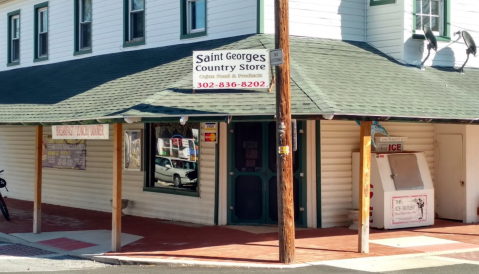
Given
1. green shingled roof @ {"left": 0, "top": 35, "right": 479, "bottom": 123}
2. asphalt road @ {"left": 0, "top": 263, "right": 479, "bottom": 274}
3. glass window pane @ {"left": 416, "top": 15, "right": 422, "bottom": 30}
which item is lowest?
asphalt road @ {"left": 0, "top": 263, "right": 479, "bottom": 274}

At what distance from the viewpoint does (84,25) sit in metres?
18.5

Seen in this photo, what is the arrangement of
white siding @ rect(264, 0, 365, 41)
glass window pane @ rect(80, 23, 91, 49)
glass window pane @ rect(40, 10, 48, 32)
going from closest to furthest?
white siding @ rect(264, 0, 365, 41) → glass window pane @ rect(80, 23, 91, 49) → glass window pane @ rect(40, 10, 48, 32)

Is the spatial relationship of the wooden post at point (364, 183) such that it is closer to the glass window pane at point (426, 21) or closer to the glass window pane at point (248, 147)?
the glass window pane at point (248, 147)

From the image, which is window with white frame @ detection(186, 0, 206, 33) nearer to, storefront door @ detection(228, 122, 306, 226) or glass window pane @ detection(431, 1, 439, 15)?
storefront door @ detection(228, 122, 306, 226)

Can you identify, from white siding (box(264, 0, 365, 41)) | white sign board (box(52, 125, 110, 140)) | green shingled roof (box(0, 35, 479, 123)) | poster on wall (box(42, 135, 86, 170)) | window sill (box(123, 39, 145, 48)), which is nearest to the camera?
green shingled roof (box(0, 35, 479, 123))

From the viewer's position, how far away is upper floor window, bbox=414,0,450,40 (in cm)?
1508

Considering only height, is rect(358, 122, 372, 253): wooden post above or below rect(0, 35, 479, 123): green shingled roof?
below

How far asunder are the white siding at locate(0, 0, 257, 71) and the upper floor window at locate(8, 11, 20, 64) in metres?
0.25

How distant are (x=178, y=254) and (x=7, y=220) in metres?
6.22

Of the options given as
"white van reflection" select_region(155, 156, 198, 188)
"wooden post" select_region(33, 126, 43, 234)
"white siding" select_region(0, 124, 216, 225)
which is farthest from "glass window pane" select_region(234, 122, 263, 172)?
"wooden post" select_region(33, 126, 43, 234)

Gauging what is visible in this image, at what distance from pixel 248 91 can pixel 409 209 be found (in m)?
4.71

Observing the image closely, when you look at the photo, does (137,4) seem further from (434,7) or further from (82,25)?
(434,7)

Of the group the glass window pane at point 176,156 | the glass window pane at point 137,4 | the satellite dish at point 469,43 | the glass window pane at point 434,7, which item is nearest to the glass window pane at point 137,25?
the glass window pane at point 137,4

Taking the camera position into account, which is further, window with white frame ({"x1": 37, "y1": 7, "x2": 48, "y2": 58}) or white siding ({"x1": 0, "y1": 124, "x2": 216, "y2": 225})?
window with white frame ({"x1": 37, "y1": 7, "x2": 48, "y2": 58})
